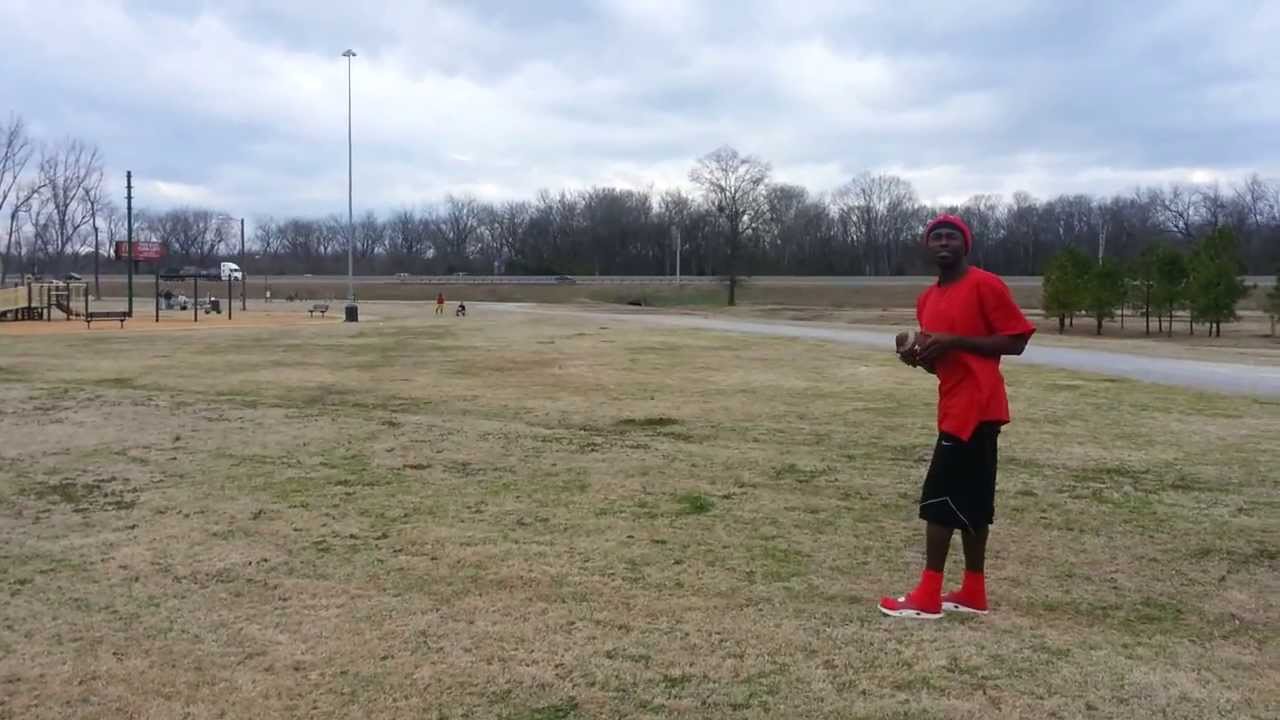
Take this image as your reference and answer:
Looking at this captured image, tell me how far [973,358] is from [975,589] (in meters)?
1.09

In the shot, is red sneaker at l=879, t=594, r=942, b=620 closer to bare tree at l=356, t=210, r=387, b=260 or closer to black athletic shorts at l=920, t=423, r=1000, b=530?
black athletic shorts at l=920, t=423, r=1000, b=530

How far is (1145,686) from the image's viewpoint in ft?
11.5

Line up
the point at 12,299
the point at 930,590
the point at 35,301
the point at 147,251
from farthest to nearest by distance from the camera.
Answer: the point at 147,251, the point at 35,301, the point at 12,299, the point at 930,590

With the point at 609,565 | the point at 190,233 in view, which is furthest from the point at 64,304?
the point at 190,233

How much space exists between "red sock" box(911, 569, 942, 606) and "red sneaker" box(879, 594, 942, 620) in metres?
0.02

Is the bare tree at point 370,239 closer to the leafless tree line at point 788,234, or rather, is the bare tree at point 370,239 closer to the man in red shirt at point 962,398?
the leafless tree line at point 788,234

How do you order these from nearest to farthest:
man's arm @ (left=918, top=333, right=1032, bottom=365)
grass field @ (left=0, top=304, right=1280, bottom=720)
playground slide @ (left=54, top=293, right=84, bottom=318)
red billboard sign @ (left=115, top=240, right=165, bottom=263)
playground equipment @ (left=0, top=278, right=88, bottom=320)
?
1. grass field @ (left=0, top=304, right=1280, bottom=720)
2. man's arm @ (left=918, top=333, right=1032, bottom=365)
3. playground equipment @ (left=0, top=278, right=88, bottom=320)
4. playground slide @ (left=54, top=293, right=84, bottom=318)
5. red billboard sign @ (left=115, top=240, right=165, bottom=263)

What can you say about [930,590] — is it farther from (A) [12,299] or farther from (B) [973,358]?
(A) [12,299]

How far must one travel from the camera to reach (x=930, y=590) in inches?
169

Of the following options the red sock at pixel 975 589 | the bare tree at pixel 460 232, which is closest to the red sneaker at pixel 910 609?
the red sock at pixel 975 589

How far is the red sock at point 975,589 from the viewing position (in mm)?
4348

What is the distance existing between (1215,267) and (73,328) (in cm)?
4213

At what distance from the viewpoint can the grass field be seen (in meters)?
3.51

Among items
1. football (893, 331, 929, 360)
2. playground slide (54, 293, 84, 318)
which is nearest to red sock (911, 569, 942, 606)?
football (893, 331, 929, 360)
